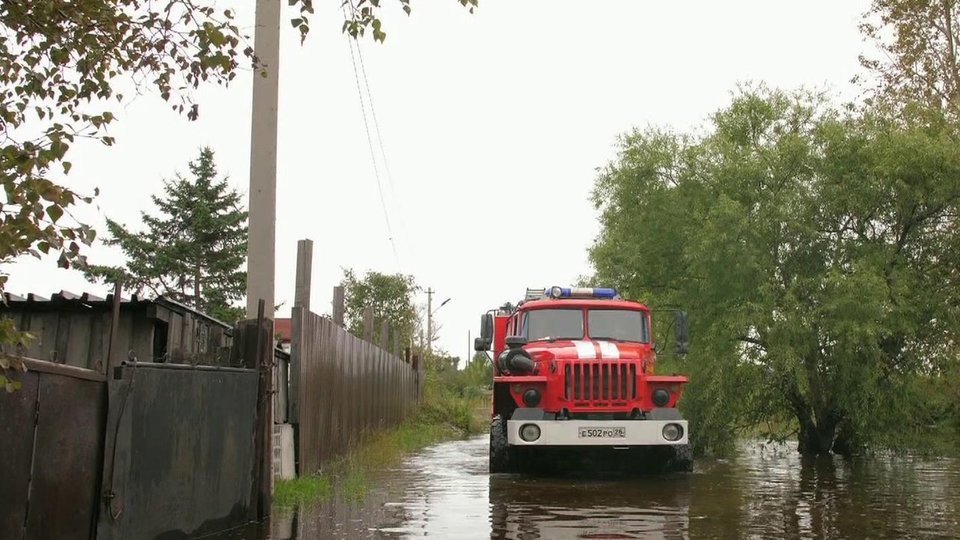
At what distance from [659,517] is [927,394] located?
33.8ft

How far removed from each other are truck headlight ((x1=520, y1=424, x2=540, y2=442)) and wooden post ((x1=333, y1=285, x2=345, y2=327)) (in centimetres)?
395

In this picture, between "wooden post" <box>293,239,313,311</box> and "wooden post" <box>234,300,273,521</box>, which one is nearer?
"wooden post" <box>234,300,273,521</box>

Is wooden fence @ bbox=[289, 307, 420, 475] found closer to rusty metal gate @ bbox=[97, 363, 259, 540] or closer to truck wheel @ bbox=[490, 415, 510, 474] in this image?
truck wheel @ bbox=[490, 415, 510, 474]

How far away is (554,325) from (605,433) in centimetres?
216

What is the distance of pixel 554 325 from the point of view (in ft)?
47.5

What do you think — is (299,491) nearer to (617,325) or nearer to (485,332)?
(485,332)

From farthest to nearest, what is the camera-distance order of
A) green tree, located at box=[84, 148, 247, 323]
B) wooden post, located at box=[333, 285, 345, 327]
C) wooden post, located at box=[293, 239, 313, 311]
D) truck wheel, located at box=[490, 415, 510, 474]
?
green tree, located at box=[84, 148, 247, 323] → wooden post, located at box=[333, 285, 345, 327] → truck wheel, located at box=[490, 415, 510, 474] → wooden post, located at box=[293, 239, 313, 311]

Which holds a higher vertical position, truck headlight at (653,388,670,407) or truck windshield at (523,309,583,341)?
truck windshield at (523,309,583,341)

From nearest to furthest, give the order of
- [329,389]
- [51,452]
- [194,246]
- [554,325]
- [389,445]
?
[51,452] < [329,389] < [554,325] < [389,445] < [194,246]

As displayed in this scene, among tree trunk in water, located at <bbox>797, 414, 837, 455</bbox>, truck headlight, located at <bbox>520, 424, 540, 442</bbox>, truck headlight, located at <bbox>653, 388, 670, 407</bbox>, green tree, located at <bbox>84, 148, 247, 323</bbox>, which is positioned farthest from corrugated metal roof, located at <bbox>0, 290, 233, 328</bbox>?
green tree, located at <bbox>84, 148, 247, 323</bbox>

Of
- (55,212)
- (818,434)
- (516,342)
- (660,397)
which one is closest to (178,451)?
(55,212)

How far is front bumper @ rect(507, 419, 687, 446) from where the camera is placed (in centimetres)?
1280

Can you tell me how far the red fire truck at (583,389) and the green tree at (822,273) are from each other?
10.1 ft

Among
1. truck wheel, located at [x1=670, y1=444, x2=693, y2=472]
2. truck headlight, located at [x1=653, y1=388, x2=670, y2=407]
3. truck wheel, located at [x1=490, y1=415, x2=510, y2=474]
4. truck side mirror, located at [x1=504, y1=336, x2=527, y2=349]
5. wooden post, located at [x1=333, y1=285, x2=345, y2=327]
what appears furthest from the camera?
wooden post, located at [x1=333, y1=285, x2=345, y2=327]
